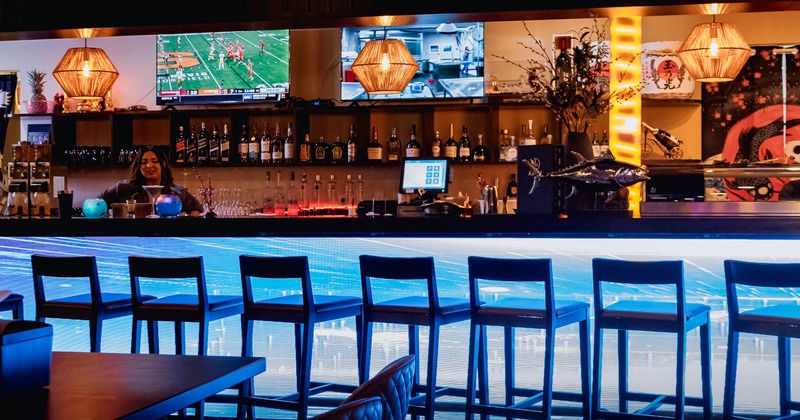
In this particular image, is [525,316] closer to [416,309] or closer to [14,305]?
[416,309]

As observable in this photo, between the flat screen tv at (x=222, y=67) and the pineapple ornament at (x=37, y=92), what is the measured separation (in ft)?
3.85

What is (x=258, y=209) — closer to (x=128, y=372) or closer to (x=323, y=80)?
(x=323, y=80)

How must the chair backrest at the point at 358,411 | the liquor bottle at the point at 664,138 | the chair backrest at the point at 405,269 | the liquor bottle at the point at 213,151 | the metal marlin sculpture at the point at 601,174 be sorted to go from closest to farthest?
the chair backrest at the point at 358,411
the chair backrest at the point at 405,269
the metal marlin sculpture at the point at 601,174
the liquor bottle at the point at 664,138
the liquor bottle at the point at 213,151

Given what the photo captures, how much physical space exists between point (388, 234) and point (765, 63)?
4329 millimetres

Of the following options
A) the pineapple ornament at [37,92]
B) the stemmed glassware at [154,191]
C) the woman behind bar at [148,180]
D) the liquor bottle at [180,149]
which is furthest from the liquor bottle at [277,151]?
the pineapple ornament at [37,92]

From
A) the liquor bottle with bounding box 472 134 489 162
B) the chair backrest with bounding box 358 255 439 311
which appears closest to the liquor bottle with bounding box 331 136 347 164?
the liquor bottle with bounding box 472 134 489 162

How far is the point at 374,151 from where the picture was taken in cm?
721

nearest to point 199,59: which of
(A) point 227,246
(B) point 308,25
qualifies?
(B) point 308,25

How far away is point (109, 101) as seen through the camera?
7887mm

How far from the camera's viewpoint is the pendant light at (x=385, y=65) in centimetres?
556

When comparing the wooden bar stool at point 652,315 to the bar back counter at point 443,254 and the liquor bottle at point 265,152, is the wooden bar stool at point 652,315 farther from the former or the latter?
the liquor bottle at point 265,152

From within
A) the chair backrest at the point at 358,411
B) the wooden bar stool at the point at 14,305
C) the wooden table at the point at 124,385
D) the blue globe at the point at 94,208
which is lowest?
the wooden bar stool at the point at 14,305

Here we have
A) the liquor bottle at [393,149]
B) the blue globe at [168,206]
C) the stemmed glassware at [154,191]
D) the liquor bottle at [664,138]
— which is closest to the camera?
the blue globe at [168,206]

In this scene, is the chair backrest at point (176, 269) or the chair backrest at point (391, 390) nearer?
the chair backrest at point (391, 390)
